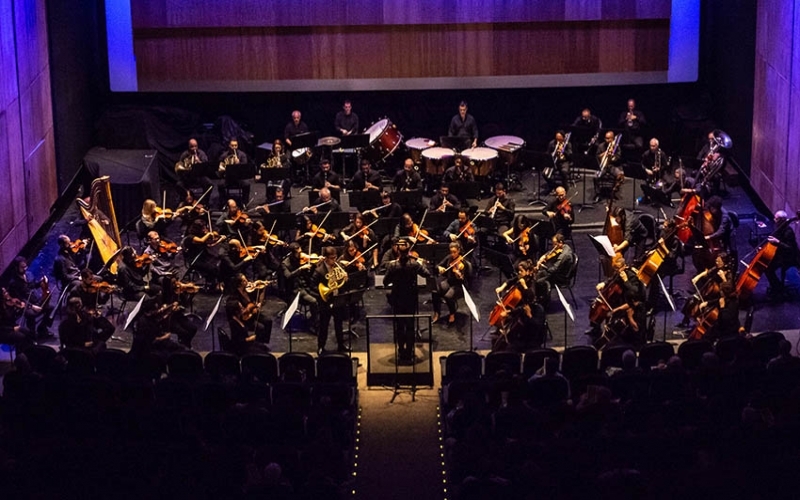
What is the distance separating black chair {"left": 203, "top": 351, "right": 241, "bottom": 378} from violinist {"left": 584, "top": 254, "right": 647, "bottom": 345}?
3.99 metres

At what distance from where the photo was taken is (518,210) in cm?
1967

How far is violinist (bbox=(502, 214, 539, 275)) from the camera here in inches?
643

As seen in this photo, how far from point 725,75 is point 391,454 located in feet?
36.0

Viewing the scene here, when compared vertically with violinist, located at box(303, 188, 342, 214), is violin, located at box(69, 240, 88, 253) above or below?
below

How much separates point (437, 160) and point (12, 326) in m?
7.13

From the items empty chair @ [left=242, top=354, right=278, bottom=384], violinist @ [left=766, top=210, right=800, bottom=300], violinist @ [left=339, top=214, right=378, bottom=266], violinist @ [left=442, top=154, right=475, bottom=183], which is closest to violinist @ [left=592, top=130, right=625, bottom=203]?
violinist @ [left=442, top=154, right=475, bottom=183]

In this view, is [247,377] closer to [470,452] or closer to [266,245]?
[470,452]

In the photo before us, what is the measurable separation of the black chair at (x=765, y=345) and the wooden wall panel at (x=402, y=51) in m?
9.37

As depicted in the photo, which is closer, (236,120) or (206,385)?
(206,385)

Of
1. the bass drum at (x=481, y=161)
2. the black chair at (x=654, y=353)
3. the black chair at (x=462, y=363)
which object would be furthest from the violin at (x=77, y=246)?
the black chair at (x=654, y=353)

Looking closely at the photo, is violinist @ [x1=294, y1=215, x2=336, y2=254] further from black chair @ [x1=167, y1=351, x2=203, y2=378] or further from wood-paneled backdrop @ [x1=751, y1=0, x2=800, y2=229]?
wood-paneled backdrop @ [x1=751, y1=0, x2=800, y2=229]

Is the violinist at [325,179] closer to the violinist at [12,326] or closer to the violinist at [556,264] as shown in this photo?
the violinist at [556,264]

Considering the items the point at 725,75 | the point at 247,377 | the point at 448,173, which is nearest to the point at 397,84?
the point at 448,173

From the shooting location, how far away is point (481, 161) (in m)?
19.6
